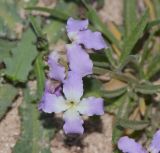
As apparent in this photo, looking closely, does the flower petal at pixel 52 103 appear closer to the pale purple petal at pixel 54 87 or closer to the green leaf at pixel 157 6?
the pale purple petal at pixel 54 87

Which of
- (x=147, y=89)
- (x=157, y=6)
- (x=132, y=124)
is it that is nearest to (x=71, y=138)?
(x=132, y=124)

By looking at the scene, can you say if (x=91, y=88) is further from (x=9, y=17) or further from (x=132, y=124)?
(x=9, y=17)

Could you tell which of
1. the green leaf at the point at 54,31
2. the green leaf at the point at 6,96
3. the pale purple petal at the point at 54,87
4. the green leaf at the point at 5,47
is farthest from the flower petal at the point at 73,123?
the green leaf at the point at 54,31

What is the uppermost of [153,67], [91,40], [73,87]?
[91,40]

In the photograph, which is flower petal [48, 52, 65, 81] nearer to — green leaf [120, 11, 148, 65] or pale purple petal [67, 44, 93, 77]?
pale purple petal [67, 44, 93, 77]

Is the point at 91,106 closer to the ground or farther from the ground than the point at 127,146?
farther from the ground

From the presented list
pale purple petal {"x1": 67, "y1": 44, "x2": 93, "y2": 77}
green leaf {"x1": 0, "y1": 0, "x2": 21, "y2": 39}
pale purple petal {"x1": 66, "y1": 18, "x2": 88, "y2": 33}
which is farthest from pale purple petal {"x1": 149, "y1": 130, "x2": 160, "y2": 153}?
green leaf {"x1": 0, "y1": 0, "x2": 21, "y2": 39}
